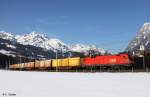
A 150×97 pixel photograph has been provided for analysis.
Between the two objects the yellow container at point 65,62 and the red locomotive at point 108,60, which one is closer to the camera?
the red locomotive at point 108,60

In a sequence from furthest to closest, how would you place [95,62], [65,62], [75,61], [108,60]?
1. [65,62]
2. [75,61]
3. [95,62]
4. [108,60]

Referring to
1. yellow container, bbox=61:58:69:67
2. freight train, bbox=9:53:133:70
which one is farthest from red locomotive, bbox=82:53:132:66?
yellow container, bbox=61:58:69:67

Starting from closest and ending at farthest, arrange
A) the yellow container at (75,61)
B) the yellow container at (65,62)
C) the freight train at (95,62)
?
the freight train at (95,62) < the yellow container at (75,61) < the yellow container at (65,62)

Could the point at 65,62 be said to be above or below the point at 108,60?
below

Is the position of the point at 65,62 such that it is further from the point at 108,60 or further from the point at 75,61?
the point at 108,60
